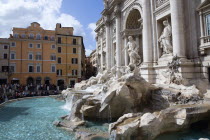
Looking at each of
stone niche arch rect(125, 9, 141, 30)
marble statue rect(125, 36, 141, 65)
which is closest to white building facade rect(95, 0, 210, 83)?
stone niche arch rect(125, 9, 141, 30)

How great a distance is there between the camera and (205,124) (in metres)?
6.69

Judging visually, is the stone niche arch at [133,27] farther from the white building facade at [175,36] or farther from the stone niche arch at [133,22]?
the white building facade at [175,36]

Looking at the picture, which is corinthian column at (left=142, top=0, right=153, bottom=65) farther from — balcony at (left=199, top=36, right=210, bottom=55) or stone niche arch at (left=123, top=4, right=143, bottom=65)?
balcony at (left=199, top=36, right=210, bottom=55)

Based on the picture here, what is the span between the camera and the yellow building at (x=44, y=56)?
94.5 ft

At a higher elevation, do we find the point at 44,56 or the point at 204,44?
the point at 44,56

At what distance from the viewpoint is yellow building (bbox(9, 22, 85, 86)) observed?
28.8 m

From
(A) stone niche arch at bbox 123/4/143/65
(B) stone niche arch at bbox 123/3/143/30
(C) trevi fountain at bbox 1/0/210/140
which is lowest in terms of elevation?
(C) trevi fountain at bbox 1/0/210/140

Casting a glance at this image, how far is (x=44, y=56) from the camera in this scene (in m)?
30.2

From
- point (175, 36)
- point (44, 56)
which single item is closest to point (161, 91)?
point (175, 36)

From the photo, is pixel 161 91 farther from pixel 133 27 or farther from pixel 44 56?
pixel 44 56

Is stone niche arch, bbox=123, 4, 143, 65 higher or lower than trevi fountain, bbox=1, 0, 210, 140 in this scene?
higher

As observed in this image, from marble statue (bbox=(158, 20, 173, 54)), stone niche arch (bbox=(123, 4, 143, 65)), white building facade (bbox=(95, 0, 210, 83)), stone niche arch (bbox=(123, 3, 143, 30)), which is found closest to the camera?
white building facade (bbox=(95, 0, 210, 83))

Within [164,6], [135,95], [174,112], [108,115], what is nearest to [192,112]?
[174,112]

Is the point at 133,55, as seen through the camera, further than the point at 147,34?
Yes
